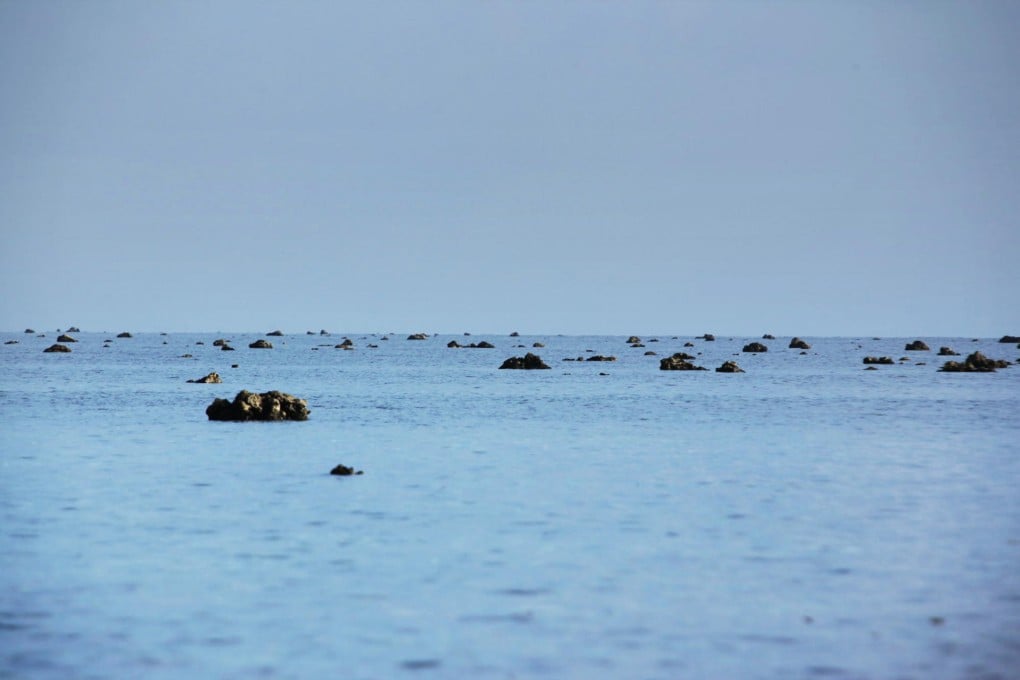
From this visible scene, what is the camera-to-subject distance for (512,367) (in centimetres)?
11775

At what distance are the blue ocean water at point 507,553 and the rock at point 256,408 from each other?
3299 mm

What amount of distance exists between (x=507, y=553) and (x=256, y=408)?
31235 mm

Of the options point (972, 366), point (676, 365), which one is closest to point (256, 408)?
point (676, 365)

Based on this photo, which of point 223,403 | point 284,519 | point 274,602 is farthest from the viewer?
point 223,403

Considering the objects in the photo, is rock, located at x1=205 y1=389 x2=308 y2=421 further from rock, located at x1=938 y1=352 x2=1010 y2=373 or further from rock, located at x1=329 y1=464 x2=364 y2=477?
rock, located at x1=938 y1=352 x2=1010 y2=373

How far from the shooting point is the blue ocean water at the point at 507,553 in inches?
527

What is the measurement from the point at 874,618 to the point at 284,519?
12794mm

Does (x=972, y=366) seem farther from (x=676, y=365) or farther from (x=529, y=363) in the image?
(x=529, y=363)

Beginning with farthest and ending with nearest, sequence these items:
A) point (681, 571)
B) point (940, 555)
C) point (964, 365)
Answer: point (964, 365) < point (940, 555) < point (681, 571)

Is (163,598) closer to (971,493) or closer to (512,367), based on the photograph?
(971,493)

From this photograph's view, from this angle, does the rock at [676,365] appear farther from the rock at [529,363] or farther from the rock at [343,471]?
the rock at [343,471]

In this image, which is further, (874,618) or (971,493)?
(971,493)

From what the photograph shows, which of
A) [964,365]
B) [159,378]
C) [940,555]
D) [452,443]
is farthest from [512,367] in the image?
[940,555]

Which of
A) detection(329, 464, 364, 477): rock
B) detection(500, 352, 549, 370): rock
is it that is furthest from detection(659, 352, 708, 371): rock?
detection(329, 464, 364, 477): rock
